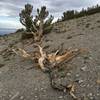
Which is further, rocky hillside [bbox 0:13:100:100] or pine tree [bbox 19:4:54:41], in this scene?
pine tree [bbox 19:4:54:41]

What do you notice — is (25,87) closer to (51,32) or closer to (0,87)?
(0,87)

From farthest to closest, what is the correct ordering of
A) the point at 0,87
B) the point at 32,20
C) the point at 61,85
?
the point at 32,20
the point at 0,87
the point at 61,85

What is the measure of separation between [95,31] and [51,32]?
4.40 m

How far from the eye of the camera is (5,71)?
37.5ft

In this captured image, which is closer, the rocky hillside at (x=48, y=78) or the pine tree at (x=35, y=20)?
the rocky hillside at (x=48, y=78)

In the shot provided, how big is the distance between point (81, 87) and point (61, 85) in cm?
69

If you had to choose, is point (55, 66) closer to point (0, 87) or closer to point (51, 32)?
point (0, 87)

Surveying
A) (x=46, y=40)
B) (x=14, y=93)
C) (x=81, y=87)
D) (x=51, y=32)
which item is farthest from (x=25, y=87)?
(x=51, y=32)

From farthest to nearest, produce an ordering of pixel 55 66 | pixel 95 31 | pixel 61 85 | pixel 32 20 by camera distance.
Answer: pixel 32 20
pixel 95 31
pixel 55 66
pixel 61 85

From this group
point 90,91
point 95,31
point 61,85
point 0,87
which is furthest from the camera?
point 95,31

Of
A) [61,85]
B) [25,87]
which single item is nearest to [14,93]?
[25,87]

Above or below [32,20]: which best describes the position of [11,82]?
below

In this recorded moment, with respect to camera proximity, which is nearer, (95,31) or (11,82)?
(11,82)

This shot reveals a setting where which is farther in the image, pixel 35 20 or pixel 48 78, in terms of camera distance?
pixel 35 20
